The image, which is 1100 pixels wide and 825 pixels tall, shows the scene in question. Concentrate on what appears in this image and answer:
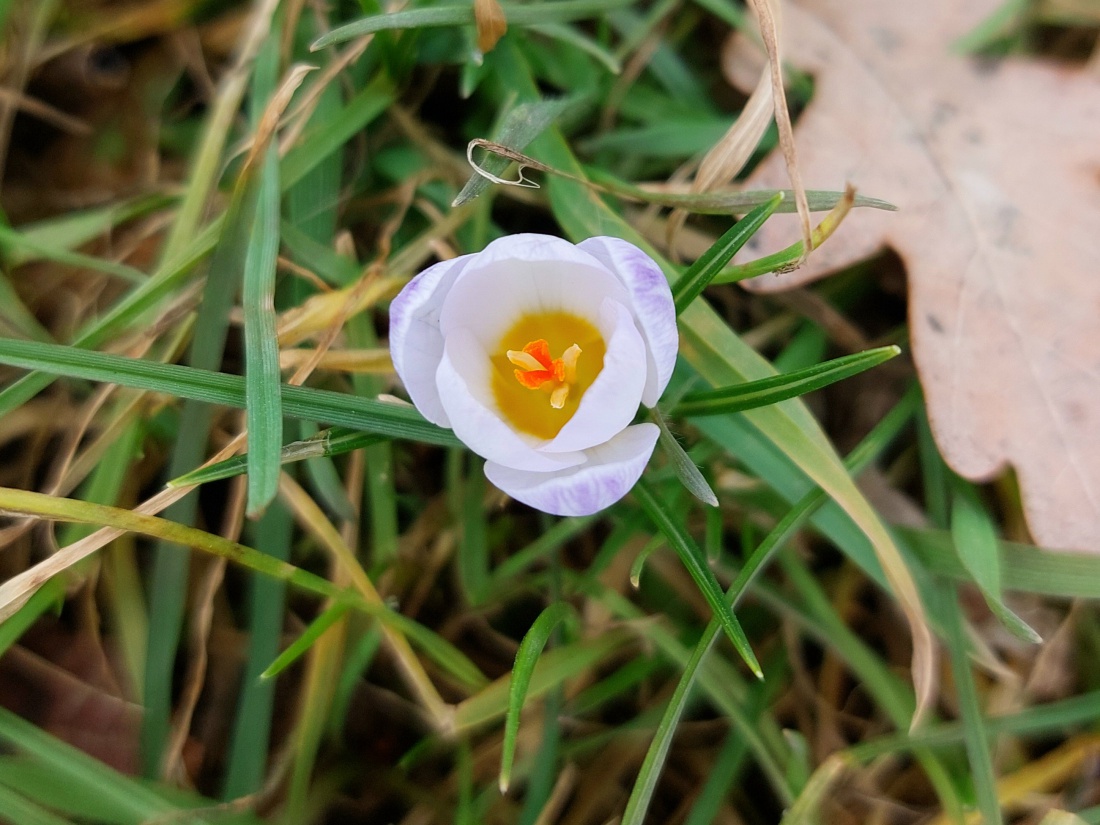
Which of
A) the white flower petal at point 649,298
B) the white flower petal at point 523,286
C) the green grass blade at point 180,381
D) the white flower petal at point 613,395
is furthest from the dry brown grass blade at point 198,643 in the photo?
the white flower petal at point 649,298

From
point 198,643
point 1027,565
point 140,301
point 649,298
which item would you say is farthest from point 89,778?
point 1027,565

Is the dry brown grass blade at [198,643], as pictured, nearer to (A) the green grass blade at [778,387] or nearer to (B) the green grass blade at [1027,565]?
(A) the green grass blade at [778,387]

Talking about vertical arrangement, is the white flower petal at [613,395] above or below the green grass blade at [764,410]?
above

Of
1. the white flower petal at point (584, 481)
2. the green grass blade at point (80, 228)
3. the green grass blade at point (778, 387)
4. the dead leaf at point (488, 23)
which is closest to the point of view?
the white flower petal at point (584, 481)

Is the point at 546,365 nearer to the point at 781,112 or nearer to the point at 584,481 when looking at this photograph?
the point at 584,481

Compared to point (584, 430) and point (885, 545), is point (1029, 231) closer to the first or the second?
point (885, 545)

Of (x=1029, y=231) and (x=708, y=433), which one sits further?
(x=1029, y=231)

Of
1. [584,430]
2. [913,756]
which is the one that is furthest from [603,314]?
[913,756]
